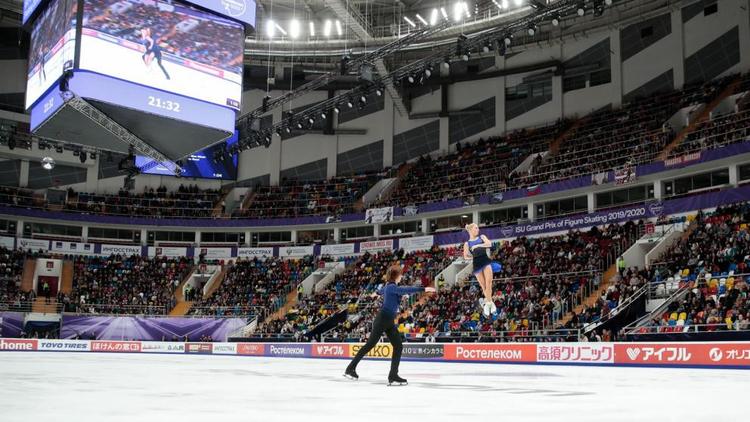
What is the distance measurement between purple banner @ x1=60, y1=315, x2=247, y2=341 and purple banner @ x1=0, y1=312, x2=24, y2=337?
2645 mm

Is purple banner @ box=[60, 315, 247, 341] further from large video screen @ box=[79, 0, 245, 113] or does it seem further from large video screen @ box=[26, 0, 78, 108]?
large video screen @ box=[79, 0, 245, 113]

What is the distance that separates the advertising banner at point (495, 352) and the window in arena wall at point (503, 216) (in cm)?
1927

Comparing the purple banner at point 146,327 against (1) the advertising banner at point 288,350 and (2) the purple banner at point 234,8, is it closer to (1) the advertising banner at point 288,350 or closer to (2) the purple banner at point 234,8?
(1) the advertising banner at point 288,350

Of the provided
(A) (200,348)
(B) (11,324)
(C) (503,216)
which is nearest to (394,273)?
(A) (200,348)

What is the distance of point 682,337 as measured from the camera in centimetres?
2392

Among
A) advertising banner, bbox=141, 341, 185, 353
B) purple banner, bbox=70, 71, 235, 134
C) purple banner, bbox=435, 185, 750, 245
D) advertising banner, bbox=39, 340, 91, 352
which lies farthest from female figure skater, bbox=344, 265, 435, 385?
advertising banner, bbox=39, 340, 91, 352

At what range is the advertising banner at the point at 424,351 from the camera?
2864 cm

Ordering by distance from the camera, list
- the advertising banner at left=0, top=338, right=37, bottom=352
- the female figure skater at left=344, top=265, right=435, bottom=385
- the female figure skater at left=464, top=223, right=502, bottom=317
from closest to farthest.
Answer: the female figure skater at left=344, top=265, right=435, bottom=385 < the female figure skater at left=464, top=223, right=502, bottom=317 < the advertising banner at left=0, top=338, right=37, bottom=352

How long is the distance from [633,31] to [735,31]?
7110 mm

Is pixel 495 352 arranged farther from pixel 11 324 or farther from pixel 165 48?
pixel 11 324

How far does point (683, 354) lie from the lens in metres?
20.6

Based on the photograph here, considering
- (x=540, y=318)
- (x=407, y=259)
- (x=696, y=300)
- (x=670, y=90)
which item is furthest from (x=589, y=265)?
(x=670, y=90)

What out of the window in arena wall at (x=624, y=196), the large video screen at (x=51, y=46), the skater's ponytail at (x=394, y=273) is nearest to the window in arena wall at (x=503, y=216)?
the window in arena wall at (x=624, y=196)

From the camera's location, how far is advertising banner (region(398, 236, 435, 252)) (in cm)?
4797
